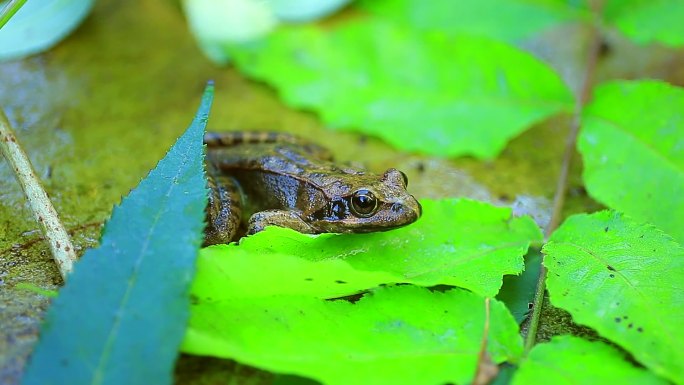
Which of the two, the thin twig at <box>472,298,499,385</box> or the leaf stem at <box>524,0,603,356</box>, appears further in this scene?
the leaf stem at <box>524,0,603,356</box>

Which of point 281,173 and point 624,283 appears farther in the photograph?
point 281,173

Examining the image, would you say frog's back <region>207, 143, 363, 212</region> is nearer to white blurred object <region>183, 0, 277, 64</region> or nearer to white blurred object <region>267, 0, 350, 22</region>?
white blurred object <region>183, 0, 277, 64</region>

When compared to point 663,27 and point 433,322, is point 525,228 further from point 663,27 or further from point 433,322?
point 663,27

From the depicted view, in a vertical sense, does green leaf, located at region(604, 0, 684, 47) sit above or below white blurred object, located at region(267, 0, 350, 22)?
above

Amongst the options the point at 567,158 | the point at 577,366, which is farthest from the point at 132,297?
the point at 567,158

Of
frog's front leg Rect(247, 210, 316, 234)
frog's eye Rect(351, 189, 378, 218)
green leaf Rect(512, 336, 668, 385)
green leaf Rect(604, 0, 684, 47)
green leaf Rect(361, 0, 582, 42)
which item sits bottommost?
frog's front leg Rect(247, 210, 316, 234)

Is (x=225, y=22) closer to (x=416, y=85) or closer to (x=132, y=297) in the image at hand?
(x=416, y=85)

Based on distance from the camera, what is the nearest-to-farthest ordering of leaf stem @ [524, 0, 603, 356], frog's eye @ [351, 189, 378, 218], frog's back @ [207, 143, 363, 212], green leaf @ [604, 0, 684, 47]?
leaf stem @ [524, 0, 603, 356], frog's eye @ [351, 189, 378, 218], frog's back @ [207, 143, 363, 212], green leaf @ [604, 0, 684, 47]

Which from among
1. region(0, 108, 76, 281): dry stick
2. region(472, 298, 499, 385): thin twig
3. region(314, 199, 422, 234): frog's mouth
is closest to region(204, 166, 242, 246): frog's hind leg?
region(314, 199, 422, 234): frog's mouth
